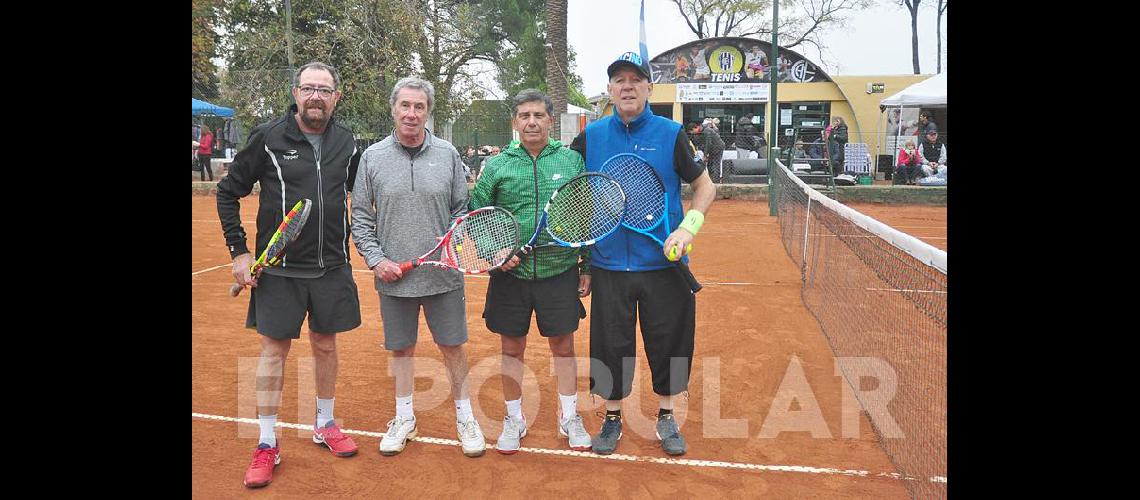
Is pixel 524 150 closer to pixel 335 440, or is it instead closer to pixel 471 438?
pixel 471 438

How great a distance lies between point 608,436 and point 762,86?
22.7 m

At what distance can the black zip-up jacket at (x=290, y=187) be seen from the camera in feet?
12.6

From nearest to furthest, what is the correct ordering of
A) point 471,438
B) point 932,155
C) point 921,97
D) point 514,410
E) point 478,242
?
point 478,242 < point 471,438 < point 514,410 < point 921,97 < point 932,155

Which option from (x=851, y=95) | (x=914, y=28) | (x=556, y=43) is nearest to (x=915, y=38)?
(x=914, y=28)

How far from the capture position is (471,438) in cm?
429

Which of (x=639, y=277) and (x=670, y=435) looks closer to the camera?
(x=639, y=277)

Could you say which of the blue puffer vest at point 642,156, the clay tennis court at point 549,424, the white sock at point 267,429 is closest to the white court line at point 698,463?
the clay tennis court at point 549,424

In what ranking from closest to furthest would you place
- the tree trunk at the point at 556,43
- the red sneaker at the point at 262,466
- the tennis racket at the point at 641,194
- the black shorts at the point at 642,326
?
the red sneaker at the point at 262,466
the tennis racket at the point at 641,194
the black shorts at the point at 642,326
the tree trunk at the point at 556,43

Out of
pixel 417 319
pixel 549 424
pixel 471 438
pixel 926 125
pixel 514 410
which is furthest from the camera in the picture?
pixel 926 125

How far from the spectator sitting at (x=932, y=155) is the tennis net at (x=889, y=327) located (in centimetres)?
1287

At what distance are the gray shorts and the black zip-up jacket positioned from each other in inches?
16.6

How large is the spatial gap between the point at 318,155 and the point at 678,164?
1844 mm

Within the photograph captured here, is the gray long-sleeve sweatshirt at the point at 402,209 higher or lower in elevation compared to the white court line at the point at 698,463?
higher

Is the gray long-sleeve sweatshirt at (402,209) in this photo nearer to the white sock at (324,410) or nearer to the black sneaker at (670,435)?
the white sock at (324,410)
